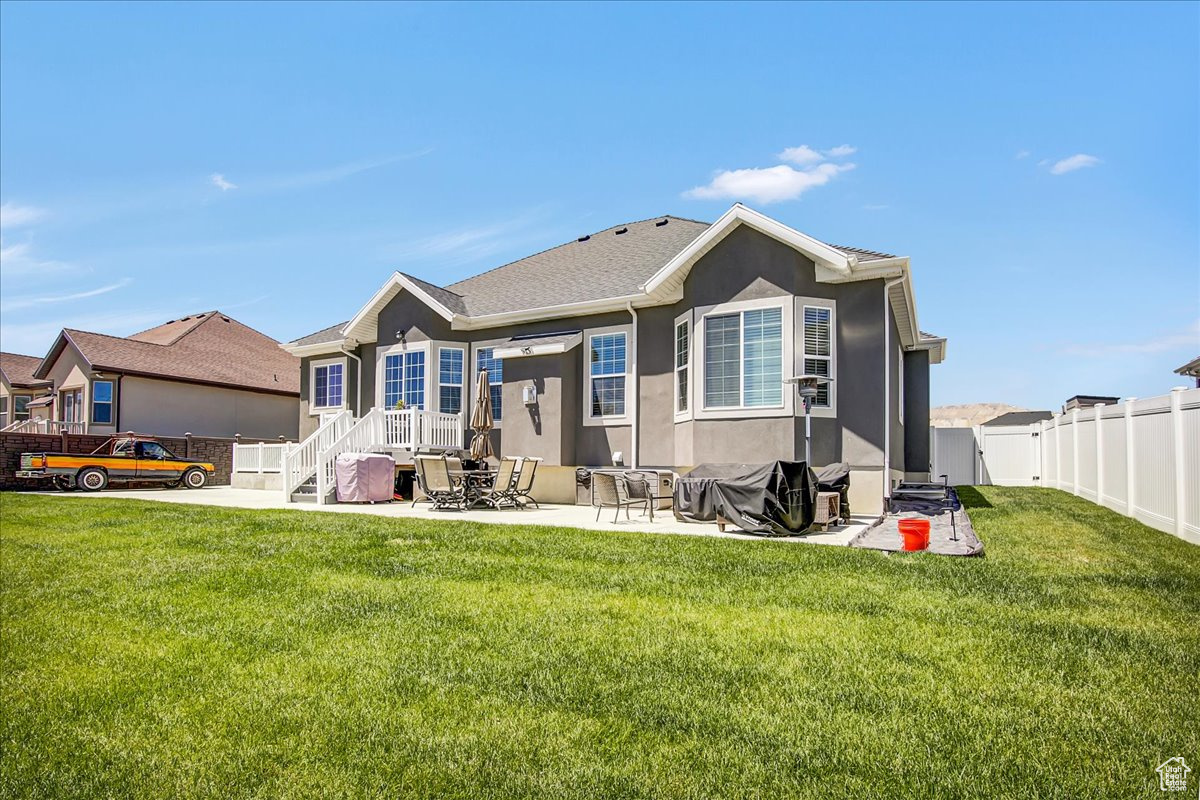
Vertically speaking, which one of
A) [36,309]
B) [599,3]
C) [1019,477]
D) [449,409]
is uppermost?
[599,3]

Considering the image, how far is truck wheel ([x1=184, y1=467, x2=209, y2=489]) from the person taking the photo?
23156mm

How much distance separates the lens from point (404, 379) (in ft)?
59.6

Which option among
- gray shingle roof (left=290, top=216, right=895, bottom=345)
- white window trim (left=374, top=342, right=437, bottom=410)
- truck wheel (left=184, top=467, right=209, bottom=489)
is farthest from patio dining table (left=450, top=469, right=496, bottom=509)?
truck wheel (left=184, top=467, right=209, bottom=489)

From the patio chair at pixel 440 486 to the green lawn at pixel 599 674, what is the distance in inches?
208

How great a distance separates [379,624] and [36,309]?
31.2m

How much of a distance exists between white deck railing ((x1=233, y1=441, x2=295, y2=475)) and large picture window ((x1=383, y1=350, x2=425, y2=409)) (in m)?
4.83

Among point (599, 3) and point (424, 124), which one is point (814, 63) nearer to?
point (599, 3)

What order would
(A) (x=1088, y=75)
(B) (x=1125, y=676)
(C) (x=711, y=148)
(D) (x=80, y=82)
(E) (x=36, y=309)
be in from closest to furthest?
(B) (x=1125, y=676)
(A) (x=1088, y=75)
(D) (x=80, y=82)
(C) (x=711, y=148)
(E) (x=36, y=309)

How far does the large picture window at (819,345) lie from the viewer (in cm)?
1288

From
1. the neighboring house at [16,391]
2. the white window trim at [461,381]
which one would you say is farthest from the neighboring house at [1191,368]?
the neighboring house at [16,391]

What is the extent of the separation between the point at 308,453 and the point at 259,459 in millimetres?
6125

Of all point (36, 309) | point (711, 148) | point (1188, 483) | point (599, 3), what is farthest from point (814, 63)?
point (36, 309)

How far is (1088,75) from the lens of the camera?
1095 cm

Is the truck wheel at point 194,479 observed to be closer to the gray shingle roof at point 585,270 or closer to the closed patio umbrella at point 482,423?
the gray shingle roof at point 585,270
